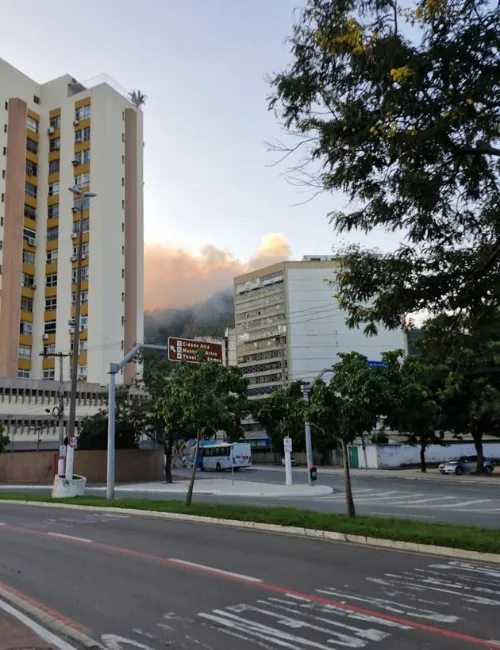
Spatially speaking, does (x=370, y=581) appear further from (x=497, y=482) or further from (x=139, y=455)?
(x=139, y=455)

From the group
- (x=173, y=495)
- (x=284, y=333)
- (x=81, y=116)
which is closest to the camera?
(x=173, y=495)

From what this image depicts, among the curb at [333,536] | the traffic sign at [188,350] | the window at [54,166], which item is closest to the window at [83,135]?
the window at [54,166]

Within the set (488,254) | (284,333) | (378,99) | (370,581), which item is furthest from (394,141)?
(284,333)

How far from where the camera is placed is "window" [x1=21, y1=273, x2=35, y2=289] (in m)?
62.8

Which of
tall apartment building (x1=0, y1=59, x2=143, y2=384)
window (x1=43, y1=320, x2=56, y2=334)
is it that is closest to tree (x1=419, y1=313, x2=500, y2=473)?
tall apartment building (x1=0, y1=59, x2=143, y2=384)

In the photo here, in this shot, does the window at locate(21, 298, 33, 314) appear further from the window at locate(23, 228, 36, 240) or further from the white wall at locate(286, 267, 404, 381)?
the white wall at locate(286, 267, 404, 381)

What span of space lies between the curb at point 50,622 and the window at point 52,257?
5975 centimetres

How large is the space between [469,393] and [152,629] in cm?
3847

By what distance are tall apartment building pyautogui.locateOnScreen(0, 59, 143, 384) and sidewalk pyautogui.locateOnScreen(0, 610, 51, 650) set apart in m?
52.9

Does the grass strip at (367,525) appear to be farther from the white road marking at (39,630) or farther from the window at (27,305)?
the window at (27,305)

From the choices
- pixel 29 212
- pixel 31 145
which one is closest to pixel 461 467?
pixel 29 212

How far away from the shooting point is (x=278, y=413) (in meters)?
15.8

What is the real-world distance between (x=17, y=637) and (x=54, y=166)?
6703 cm

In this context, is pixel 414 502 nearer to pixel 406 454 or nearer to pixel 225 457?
pixel 406 454
